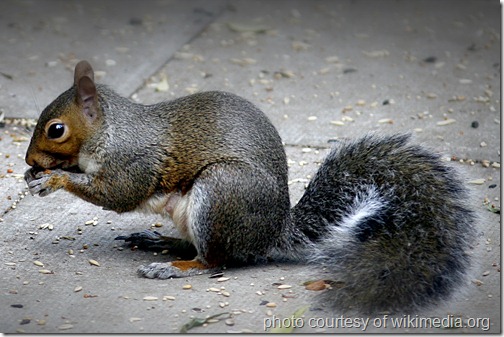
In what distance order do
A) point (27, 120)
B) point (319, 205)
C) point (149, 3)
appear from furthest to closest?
point (149, 3)
point (27, 120)
point (319, 205)

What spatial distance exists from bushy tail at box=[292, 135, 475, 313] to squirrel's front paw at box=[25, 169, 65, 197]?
875mm

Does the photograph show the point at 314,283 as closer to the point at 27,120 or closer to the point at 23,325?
the point at 23,325

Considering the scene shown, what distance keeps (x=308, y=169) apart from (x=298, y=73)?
A: 4.43 ft

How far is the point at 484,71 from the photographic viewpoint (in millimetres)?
5625

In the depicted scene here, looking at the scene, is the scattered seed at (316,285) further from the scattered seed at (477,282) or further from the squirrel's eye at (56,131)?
the squirrel's eye at (56,131)

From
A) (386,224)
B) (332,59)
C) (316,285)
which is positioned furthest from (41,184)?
(332,59)

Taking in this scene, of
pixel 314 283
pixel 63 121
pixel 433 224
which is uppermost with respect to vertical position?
pixel 63 121

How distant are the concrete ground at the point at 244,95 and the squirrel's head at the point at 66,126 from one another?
393 millimetres

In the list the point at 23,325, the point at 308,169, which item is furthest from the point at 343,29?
the point at 23,325

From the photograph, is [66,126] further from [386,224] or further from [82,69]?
[386,224]

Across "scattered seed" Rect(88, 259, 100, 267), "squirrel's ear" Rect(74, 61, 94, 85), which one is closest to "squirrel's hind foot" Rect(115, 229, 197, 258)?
"scattered seed" Rect(88, 259, 100, 267)

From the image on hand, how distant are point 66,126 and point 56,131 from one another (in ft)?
0.13

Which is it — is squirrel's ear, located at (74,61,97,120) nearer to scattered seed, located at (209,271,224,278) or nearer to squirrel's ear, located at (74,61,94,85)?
squirrel's ear, located at (74,61,94,85)

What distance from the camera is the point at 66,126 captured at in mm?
3355
